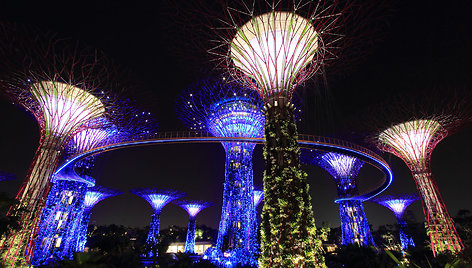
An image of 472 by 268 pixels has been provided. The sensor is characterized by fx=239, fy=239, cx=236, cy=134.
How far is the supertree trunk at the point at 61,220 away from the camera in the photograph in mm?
19109

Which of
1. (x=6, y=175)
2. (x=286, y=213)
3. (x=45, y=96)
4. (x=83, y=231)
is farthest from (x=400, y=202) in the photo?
(x=6, y=175)

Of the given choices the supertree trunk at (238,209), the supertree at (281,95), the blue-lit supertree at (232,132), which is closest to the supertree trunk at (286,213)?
the supertree at (281,95)

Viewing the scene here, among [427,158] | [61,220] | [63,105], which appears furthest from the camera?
[61,220]

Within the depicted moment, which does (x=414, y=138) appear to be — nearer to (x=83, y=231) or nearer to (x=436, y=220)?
(x=436, y=220)

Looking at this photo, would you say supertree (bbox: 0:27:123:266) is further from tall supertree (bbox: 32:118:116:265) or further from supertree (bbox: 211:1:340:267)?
supertree (bbox: 211:1:340:267)

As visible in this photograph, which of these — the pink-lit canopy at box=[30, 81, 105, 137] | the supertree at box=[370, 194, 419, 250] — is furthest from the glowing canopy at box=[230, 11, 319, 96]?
the supertree at box=[370, 194, 419, 250]

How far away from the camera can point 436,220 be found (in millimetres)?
16141

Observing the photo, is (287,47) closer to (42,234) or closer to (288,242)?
(288,242)

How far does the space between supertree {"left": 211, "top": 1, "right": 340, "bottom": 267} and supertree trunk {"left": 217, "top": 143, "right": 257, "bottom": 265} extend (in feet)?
29.7

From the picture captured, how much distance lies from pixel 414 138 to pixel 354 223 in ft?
37.2

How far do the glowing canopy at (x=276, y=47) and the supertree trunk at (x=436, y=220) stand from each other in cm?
1407

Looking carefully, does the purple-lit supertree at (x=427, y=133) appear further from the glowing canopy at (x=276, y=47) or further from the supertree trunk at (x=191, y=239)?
the supertree trunk at (x=191, y=239)

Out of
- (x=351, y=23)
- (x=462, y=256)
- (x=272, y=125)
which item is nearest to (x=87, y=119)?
(x=272, y=125)

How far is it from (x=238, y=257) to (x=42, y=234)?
15.1 meters
